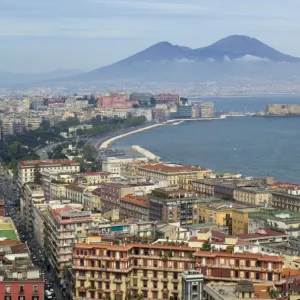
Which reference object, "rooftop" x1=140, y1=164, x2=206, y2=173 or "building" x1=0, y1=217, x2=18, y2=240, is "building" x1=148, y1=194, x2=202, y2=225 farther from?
"rooftop" x1=140, y1=164, x2=206, y2=173

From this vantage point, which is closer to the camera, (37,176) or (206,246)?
(206,246)

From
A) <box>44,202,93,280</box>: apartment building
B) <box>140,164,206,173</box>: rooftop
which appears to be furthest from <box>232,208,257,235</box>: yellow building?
<box>140,164,206,173</box>: rooftop

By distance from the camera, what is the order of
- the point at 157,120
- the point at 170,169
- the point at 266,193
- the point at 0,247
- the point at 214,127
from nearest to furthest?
1. the point at 0,247
2. the point at 266,193
3. the point at 170,169
4. the point at 214,127
5. the point at 157,120

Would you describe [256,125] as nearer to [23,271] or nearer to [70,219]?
[70,219]

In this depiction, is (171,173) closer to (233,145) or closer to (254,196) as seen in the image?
(254,196)

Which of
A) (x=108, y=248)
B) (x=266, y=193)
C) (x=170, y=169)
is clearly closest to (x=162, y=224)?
(x=108, y=248)

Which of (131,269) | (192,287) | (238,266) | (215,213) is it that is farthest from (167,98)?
(192,287)
